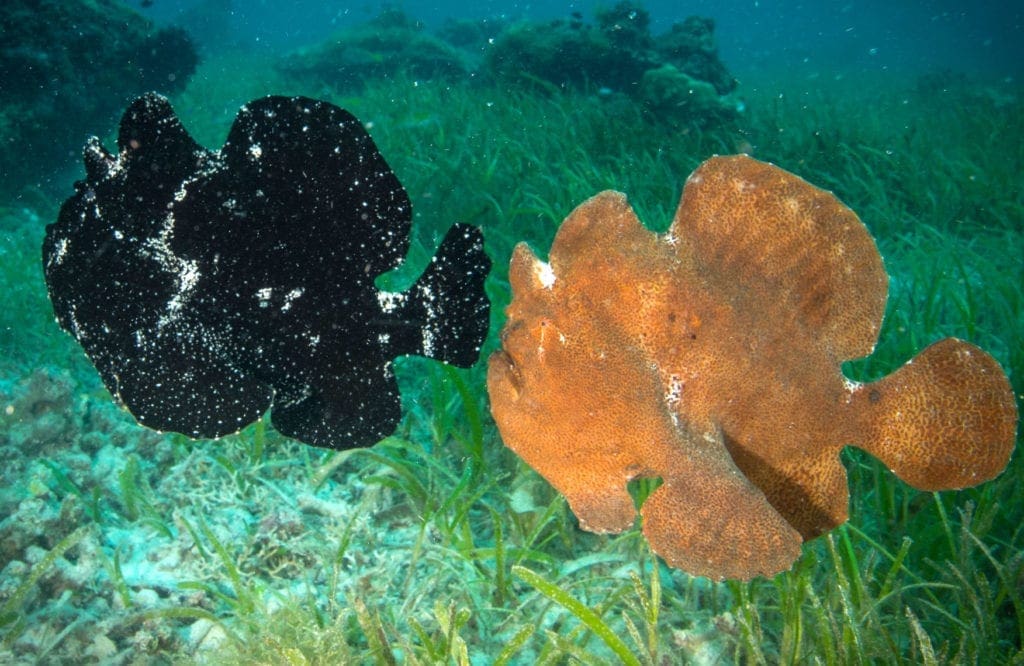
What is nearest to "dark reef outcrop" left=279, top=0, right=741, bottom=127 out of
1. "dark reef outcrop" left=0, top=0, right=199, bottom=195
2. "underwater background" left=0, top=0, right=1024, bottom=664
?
"underwater background" left=0, top=0, right=1024, bottom=664

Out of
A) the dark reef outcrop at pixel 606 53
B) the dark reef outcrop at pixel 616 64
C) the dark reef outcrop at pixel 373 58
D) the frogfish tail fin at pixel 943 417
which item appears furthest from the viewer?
the dark reef outcrop at pixel 373 58

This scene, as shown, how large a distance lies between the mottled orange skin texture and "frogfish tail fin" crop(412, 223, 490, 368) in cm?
16

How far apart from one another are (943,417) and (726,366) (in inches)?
29.0

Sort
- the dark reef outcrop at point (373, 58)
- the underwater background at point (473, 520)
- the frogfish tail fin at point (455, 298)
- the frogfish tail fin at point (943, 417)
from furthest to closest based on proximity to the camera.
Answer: the dark reef outcrop at point (373, 58), the underwater background at point (473, 520), the frogfish tail fin at point (455, 298), the frogfish tail fin at point (943, 417)

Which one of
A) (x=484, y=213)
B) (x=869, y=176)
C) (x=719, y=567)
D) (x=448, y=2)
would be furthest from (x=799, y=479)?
(x=448, y=2)

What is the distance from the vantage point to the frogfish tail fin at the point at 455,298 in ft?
7.38

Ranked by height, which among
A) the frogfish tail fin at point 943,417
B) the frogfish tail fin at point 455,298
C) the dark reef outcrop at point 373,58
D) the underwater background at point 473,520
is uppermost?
the dark reef outcrop at point 373,58

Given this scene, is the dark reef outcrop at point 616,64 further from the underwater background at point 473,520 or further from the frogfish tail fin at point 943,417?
the frogfish tail fin at point 943,417

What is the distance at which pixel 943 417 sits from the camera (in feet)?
6.83

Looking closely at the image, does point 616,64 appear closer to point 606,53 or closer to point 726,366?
point 606,53

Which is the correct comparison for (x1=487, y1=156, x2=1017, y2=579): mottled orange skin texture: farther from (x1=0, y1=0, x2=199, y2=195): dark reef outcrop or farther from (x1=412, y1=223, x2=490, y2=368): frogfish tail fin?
(x1=0, y1=0, x2=199, y2=195): dark reef outcrop

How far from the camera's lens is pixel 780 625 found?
286cm

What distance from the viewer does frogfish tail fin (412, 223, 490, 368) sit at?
225cm

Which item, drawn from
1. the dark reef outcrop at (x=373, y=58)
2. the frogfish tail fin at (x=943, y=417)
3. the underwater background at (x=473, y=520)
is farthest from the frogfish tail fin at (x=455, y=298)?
the dark reef outcrop at (x=373, y=58)
